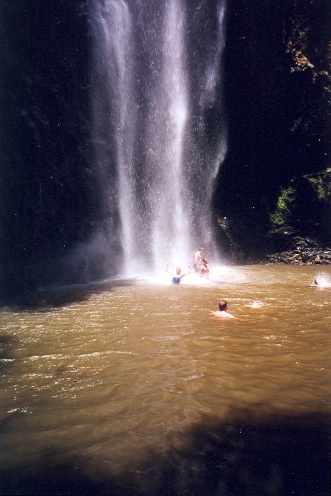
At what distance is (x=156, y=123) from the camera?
1814 centimetres

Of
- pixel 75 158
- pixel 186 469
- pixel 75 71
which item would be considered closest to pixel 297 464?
pixel 186 469

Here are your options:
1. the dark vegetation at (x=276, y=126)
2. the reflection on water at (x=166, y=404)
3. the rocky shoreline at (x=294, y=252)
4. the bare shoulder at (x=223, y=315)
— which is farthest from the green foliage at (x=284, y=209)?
the bare shoulder at (x=223, y=315)

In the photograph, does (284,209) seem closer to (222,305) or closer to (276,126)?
(276,126)

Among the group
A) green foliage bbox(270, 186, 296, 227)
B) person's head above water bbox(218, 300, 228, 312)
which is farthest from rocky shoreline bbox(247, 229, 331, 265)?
person's head above water bbox(218, 300, 228, 312)

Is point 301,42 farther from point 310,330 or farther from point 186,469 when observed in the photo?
point 186,469

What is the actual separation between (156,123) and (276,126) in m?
7.38

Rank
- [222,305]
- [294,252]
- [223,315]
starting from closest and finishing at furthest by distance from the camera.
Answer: [223,315] → [222,305] → [294,252]

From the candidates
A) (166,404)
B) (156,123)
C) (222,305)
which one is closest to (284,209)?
(156,123)

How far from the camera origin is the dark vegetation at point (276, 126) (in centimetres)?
1950

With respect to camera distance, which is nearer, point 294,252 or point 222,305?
point 222,305

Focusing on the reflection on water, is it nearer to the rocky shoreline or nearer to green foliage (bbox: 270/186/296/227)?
the rocky shoreline

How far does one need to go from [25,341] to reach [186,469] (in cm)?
416

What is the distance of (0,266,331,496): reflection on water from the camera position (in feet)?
8.68

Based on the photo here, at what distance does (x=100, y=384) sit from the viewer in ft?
13.8
